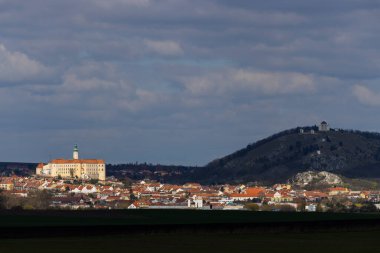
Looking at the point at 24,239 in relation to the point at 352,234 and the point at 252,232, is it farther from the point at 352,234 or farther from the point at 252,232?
the point at 352,234

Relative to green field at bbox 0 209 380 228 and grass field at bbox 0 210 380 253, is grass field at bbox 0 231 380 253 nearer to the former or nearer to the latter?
grass field at bbox 0 210 380 253

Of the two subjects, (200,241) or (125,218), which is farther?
(125,218)

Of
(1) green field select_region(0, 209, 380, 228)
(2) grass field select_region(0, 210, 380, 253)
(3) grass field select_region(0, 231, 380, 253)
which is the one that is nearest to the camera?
(3) grass field select_region(0, 231, 380, 253)

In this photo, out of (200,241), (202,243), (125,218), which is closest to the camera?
(202,243)

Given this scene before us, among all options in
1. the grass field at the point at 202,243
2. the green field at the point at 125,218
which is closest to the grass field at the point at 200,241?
the grass field at the point at 202,243

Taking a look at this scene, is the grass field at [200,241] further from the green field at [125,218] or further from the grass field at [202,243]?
the green field at [125,218]

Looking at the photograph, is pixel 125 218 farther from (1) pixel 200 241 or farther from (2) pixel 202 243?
(2) pixel 202 243

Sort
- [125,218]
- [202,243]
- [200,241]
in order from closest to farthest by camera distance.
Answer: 1. [202,243]
2. [200,241]
3. [125,218]

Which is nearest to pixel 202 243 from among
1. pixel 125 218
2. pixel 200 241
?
pixel 200 241

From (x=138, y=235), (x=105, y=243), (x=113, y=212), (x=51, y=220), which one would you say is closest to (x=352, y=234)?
(x=138, y=235)

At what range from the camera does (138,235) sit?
72562 mm

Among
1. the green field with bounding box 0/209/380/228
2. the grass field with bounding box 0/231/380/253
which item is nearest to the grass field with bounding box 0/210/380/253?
the grass field with bounding box 0/231/380/253

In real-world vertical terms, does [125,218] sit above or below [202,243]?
above

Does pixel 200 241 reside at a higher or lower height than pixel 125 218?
lower
